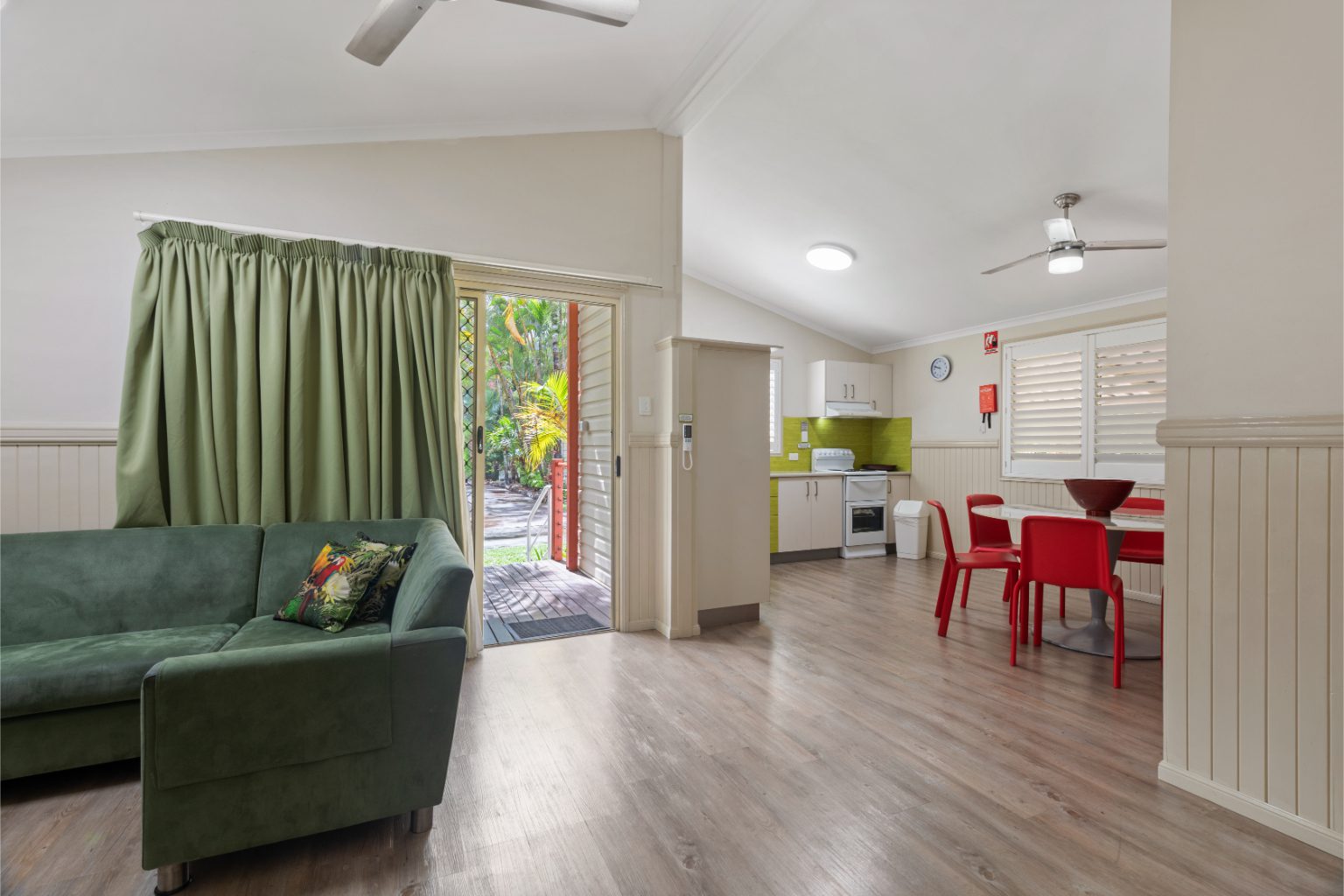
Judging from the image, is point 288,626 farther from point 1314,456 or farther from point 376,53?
point 1314,456

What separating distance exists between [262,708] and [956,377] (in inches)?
251

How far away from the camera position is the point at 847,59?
10.6 ft

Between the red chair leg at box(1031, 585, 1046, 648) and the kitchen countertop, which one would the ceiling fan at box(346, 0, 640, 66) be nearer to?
the red chair leg at box(1031, 585, 1046, 648)

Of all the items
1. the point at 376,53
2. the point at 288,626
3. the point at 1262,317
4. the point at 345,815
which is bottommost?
the point at 345,815

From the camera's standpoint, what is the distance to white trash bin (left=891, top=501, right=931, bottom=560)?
639cm

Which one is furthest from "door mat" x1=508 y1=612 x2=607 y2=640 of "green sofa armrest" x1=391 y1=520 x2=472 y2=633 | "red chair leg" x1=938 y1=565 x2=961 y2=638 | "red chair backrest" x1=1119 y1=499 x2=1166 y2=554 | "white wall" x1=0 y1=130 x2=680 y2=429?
"red chair backrest" x1=1119 y1=499 x2=1166 y2=554

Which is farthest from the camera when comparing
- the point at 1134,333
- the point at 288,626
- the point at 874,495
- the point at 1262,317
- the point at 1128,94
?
the point at 874,495

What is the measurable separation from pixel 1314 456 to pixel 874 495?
4926 mm

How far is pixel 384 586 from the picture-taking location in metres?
2.63

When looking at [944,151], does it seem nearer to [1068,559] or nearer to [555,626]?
[1068,559]

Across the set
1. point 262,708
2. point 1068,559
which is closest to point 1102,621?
point 1068,559

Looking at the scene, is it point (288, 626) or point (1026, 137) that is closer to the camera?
point (288, 626)

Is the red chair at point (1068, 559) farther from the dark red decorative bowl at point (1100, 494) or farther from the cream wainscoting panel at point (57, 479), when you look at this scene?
the cream wainscoting panel at point (57, 479)

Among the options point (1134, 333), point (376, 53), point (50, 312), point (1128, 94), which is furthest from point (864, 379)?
point (50, 312)
